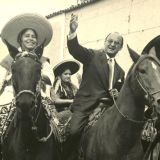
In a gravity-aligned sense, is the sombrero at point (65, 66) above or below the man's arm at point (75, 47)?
above

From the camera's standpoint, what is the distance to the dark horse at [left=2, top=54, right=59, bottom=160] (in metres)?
6.57

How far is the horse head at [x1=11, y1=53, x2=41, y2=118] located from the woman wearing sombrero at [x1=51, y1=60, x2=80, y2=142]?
177cm

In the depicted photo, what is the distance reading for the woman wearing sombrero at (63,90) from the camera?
29.3 ft

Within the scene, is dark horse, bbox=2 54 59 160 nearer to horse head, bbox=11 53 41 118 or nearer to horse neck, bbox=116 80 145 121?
horse head, bbox=11 53 41 118

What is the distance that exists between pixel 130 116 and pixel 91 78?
4.09 feet

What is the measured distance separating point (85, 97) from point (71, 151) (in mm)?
849

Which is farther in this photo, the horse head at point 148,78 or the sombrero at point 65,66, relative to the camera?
the sombrero at point 65,66

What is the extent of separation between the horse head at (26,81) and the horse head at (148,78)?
4.21 ft

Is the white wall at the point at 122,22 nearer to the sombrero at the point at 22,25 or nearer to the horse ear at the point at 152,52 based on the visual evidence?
the sombrero at the point at 22,25

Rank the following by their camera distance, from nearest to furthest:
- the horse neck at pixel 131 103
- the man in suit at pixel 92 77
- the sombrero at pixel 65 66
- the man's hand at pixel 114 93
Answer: the horse neck at pixel 131 103 → the man's hand at pixel 114 93 → the man in suit at pixel 92 77 → the sombrero at pixel 65 66

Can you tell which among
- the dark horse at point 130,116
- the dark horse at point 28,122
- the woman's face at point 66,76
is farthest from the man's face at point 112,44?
the woman's face at point 66,76

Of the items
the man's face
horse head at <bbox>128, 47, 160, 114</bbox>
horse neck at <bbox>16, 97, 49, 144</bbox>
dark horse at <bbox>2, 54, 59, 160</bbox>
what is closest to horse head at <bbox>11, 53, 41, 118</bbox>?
dark horse at <bbox>2, 54, 59, 160</bbox>

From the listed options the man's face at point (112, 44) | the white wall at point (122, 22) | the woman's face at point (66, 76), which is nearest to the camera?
the man's face at point (112, 44)

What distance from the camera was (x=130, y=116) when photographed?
7203 mm
